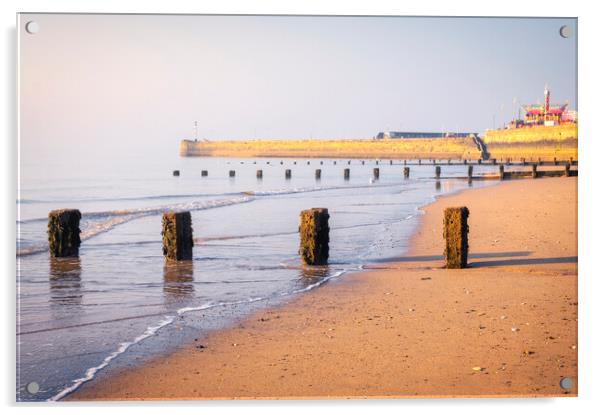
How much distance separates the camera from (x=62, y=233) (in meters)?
9.83

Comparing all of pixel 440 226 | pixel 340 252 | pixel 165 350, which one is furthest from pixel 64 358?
pixel 440 226

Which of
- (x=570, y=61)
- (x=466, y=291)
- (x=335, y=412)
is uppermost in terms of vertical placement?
(x=570, y=61)

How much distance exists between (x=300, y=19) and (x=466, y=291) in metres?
3.31

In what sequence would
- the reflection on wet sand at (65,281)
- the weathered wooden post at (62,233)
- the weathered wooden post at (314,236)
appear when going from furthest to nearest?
the weathered wooden post at (62,233), the weathered wooden post at (314,236), the reflection on wet sand at (65,281)

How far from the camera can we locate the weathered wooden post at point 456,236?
8.45 m

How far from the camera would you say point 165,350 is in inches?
213

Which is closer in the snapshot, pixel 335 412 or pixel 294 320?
pixel 335 412

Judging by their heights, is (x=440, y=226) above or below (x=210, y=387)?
above

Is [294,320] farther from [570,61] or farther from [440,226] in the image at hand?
[440,226]

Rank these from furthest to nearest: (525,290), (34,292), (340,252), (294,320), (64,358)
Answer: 1. (340,252)
2. (34,292)
3. (525,290)
4. (294,320)
5. (64,358)

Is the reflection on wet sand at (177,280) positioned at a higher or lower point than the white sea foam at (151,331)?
higher

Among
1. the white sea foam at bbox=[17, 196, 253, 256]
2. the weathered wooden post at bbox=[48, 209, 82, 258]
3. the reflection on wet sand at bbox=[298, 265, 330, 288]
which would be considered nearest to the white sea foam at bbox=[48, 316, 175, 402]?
the reflection on wet sand at bbox=[298, 265, 330, 288]

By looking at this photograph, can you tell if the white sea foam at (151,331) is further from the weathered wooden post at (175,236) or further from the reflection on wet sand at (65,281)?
the weathered wooden post at (175,236)

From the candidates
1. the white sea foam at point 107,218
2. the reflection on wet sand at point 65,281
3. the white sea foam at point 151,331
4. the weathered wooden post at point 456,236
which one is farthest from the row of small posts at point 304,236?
the white sea foam at point 107,218
